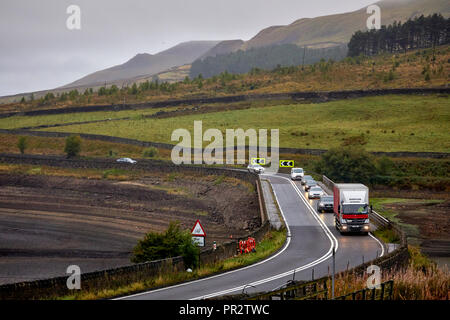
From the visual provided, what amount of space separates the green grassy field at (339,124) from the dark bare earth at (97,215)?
2746 cm

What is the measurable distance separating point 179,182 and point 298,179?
14.6 m

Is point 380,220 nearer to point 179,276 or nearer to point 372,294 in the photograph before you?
point 179,276

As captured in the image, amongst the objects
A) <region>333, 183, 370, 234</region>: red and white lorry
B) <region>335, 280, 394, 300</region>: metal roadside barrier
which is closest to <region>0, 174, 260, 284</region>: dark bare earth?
<region>333, 183, 370, 234</region>: red and white lorry

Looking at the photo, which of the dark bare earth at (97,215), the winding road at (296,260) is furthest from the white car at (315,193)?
the dark bare earth at (97,215)

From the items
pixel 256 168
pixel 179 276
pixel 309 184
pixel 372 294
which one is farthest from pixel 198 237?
pixel 256 168

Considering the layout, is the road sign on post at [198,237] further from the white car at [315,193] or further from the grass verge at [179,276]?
the white car at [315,193]

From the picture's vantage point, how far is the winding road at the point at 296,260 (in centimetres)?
2012

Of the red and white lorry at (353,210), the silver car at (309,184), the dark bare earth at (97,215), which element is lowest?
the dark bare earth at (97,215)

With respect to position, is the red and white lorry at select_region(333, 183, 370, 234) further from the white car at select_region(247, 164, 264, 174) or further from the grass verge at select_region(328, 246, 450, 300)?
the white car at select_region(247, 164, 264, 174)

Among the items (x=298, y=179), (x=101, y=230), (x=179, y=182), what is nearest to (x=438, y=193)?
(x=298, y=179)

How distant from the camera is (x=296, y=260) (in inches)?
1059

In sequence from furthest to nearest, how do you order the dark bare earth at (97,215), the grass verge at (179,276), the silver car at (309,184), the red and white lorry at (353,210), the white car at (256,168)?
1. the white car at (256,168)
2. the silver car at (309,184)
3. the dark bare earth at (97,215)
4. the red and white lorry at (353,210)
5. the grass verge at (179,276)

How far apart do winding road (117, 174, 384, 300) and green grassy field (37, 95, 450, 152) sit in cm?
4483
